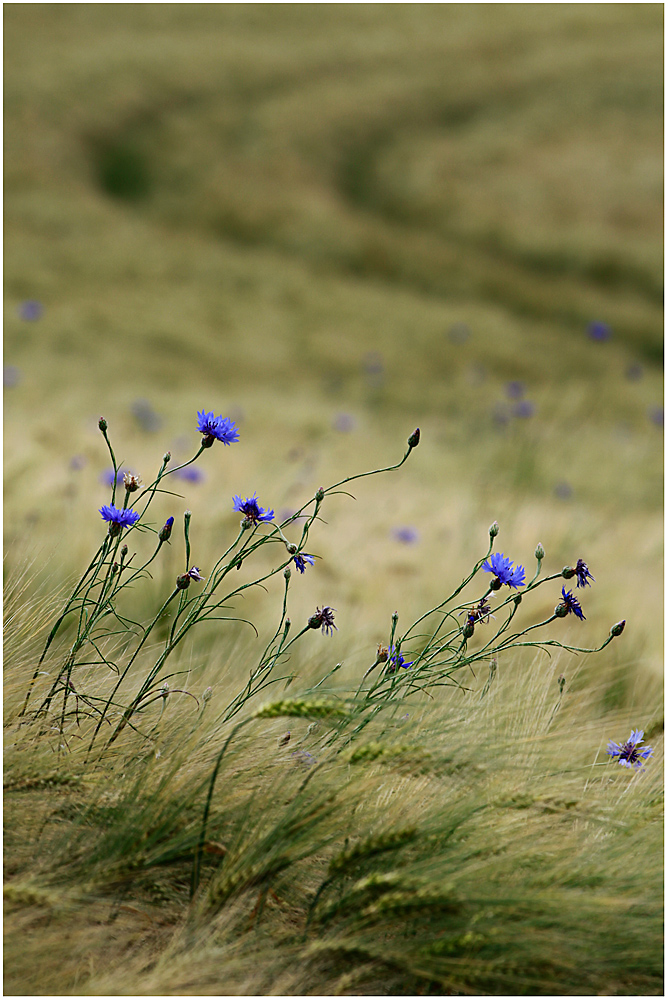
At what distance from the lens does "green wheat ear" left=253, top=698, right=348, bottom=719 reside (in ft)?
3.76

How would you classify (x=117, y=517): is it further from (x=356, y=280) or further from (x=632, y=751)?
(x=356, y=280)

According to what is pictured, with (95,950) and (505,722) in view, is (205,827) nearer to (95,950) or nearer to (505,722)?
(95,950)

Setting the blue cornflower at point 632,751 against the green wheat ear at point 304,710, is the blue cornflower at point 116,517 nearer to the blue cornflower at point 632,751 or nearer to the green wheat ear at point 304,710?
the green wheat ear at point 304,710

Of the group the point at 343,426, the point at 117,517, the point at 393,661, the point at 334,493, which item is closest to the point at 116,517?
the point at 117,517

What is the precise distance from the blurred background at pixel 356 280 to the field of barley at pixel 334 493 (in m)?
0.06

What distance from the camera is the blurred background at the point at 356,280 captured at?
4.00 meters

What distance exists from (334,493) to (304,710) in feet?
1.08

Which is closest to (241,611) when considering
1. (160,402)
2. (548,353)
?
(160,402)

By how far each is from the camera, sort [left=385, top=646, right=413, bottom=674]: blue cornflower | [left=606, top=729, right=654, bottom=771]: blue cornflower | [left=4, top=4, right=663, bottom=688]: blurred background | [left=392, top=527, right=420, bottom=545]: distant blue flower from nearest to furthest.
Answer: [left=385, top=646, right=413, bottom=674]: blue cornflower
[left=606, top=729, right=654, bottom=771]: blue cornflower
[left=392, top=527, right=420, bottom=545]: distant blue flower
[left=4, top=4, right=663, bottom=688]: blurred background

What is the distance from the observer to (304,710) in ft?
3.77

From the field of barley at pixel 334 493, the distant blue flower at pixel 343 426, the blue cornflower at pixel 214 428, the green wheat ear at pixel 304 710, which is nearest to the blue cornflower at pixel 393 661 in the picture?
the field of barley at pixel 334 493

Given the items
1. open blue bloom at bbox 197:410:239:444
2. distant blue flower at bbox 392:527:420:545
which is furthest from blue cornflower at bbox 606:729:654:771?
distant blue flower at bbox 392:527:420:545

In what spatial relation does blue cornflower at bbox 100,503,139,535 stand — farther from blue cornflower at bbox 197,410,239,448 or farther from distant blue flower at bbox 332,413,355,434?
distant blue flower at bbox 332,413,355,434

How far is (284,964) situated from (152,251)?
42.3 feet
